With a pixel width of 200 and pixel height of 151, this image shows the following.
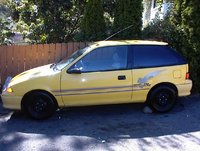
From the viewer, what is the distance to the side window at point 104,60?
6.20 metres

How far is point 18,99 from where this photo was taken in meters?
6.06

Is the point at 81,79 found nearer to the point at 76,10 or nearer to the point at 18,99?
the point at 18,99

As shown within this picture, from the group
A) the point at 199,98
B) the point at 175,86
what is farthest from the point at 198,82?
the point at 175,86

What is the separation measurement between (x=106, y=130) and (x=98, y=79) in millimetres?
1060

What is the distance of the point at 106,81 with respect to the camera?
20.3 feet

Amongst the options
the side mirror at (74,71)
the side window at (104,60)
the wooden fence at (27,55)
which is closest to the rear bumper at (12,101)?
the side mirror at (74,71)

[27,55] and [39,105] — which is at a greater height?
[27,55]

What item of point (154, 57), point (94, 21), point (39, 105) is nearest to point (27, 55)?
point (94, 21)

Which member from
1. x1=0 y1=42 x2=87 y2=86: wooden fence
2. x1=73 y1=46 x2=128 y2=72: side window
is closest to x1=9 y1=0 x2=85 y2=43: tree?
x1=0 y1=42 x2=87 y2=86: wooden fence

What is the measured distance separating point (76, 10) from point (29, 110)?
6.73 metres

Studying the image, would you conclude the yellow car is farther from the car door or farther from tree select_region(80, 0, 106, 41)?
tree select_region(80, 0, 106, 41)

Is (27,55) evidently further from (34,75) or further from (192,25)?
(192,25)

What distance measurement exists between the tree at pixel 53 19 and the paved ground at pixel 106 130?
5394mm

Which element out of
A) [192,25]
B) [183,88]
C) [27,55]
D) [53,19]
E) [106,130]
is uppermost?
[53,19]
